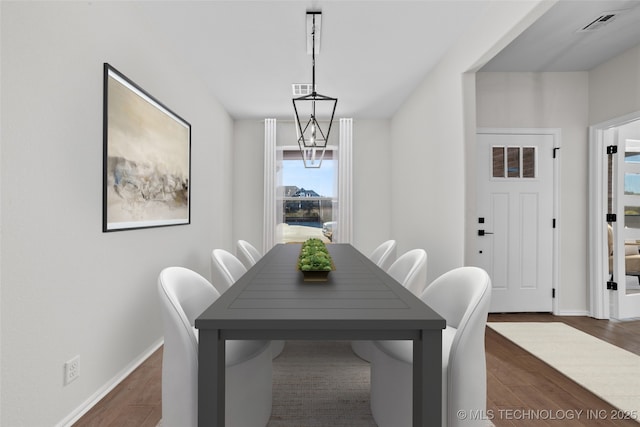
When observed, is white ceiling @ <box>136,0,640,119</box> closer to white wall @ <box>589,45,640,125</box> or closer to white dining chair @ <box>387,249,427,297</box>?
white wall @ <box>589,45,640,125</box>

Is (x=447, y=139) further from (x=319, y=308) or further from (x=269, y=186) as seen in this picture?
(x=269, y=186)

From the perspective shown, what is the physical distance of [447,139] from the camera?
3297 mm

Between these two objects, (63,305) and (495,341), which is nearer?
(63,305)

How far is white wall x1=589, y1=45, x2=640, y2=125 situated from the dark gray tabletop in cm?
340

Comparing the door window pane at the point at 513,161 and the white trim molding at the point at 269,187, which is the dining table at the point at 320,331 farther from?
the white trim molding at the point at 269,187

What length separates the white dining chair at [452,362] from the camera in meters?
1.22

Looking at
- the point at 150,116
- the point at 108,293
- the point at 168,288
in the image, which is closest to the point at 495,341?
the point at 168,288

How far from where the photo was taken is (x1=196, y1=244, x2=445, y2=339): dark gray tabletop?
3.53ft

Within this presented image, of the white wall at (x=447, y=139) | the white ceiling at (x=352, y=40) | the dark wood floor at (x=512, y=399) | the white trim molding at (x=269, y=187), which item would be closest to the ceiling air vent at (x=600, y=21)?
the white ceiling at (x=352, y=40)

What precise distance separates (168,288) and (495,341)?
2868 millimetres

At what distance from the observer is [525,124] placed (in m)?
3.76

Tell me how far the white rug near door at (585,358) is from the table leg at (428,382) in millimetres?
1658

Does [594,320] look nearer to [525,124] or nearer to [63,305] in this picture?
[525,124]

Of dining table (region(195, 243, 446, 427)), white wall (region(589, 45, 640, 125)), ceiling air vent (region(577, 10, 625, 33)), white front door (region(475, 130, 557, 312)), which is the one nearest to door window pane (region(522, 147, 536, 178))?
white front door (region(475, 130, 557, 312))
